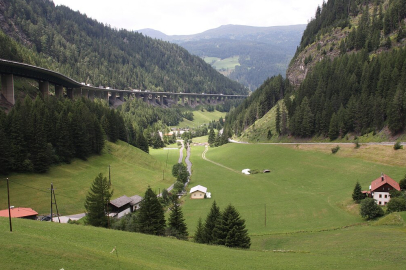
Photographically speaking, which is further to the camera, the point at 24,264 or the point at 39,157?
the point at 39,157

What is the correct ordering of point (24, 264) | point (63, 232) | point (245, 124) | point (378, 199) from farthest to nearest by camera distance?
point (245, 124)
point (378, 199)
point (63, 232)
point (24, 264)

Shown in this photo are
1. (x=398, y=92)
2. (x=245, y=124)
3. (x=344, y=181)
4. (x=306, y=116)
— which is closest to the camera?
(x=344, y=181)

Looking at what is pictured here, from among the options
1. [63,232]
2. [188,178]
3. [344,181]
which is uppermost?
[63,232]

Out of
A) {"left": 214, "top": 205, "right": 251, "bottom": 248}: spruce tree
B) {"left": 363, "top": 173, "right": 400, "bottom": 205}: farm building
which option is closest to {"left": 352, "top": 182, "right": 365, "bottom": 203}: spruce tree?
{"left": 363, "top": 173, "right": 400, "bottom": 205}: farm building

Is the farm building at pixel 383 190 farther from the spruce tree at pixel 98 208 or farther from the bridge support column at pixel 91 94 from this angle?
the bridge support column at pixel 91 94

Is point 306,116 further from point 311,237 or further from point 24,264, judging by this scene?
point 24,264

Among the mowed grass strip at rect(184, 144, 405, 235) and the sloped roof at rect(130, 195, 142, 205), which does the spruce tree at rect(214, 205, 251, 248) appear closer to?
the mowed grass strip at rect(184, 144, 405, 235)

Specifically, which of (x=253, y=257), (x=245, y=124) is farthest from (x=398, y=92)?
(x=245, y=124)

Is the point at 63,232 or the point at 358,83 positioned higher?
the point at 358,83
